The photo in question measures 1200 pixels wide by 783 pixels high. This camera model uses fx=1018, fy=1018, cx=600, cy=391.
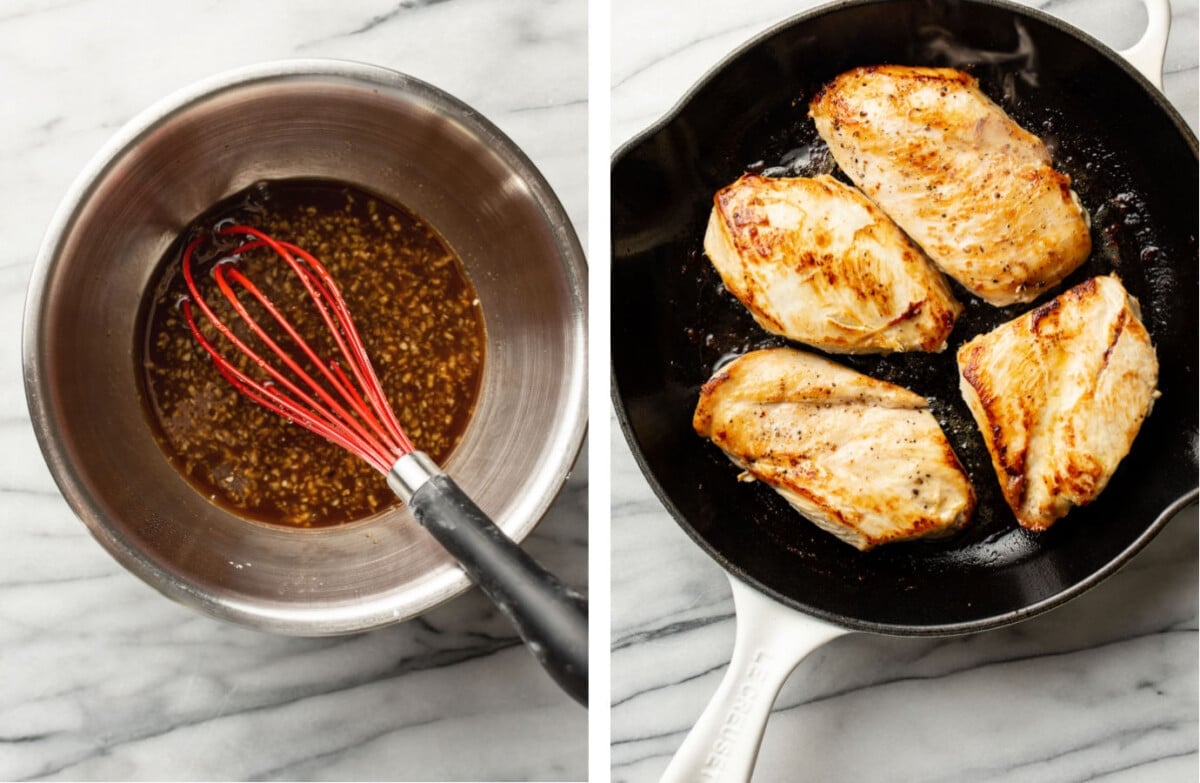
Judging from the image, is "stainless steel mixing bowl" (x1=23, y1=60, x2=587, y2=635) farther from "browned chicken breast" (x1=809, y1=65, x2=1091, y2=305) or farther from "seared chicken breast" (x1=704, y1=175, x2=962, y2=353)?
"browned chicken breast" (x1=809, y1=65, x2=1091, y2=305)

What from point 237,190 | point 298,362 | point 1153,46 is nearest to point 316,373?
point 298,362

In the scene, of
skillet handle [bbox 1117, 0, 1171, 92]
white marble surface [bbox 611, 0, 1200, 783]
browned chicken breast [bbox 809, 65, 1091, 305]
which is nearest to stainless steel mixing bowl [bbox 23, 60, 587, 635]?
white marble surface [bbox 611, 0, 1200, 783]

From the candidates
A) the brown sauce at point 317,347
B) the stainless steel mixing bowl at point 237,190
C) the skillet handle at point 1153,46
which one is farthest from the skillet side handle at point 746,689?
the skillet handle at point 1153,46

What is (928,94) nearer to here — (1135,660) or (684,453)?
(684,453)

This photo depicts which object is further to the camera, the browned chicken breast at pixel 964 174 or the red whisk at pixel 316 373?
the browned chicken breast at pixel 964 174

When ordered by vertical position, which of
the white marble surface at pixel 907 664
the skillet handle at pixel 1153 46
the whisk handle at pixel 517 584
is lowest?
the white marble surface at pixel 907 664

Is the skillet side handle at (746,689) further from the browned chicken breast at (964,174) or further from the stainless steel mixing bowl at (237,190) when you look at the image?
the browned chicken breast at (964,174)

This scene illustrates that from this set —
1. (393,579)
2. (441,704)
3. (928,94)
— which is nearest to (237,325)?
(393,579)

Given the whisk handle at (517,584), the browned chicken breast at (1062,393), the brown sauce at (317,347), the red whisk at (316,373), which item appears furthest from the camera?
the brown sauce at (317,347)
